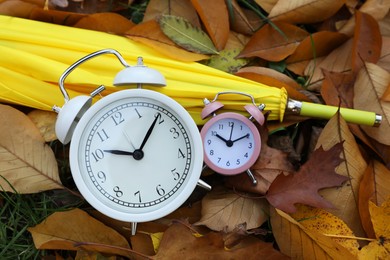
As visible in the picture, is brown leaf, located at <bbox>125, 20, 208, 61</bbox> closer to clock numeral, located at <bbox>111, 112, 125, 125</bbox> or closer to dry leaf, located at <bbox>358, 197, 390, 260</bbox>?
clock numeral, located at <bbox>111, 112, 125, 125</bbox>

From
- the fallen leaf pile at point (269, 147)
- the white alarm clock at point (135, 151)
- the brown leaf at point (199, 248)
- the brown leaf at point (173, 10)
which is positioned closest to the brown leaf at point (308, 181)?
the fallen leaf pile at point (269, 147)

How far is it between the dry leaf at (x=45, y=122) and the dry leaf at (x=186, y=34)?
354mm

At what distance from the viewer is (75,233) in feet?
4.32

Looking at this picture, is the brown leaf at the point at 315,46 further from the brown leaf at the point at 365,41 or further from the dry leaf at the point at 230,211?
the dry leaf at the point at 230,211

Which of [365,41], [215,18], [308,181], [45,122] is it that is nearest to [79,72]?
[45,122]

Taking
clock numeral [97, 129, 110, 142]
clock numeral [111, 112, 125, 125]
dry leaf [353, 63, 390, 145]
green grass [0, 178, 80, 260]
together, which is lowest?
green grass [0, 178, 80, 260]

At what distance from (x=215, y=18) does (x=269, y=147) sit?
14.2 inches

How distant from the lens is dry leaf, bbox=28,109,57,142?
1.39 metres

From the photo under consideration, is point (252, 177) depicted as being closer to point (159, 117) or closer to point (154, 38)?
point (159, 117)

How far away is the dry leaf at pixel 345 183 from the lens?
1344 millimetres

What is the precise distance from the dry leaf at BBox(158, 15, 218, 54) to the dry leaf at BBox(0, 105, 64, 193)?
410 mm

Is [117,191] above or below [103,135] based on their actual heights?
below

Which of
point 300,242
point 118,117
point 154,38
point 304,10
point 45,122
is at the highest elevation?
point 304,10

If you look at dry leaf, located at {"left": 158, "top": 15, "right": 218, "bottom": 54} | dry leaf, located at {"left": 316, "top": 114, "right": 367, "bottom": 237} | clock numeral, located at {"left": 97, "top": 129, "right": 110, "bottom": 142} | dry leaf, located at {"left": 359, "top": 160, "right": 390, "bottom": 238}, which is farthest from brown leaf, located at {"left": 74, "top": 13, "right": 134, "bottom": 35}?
dry leaf, located at {"left": 359, "top": 160, "right": 390, "bottom": 238}
